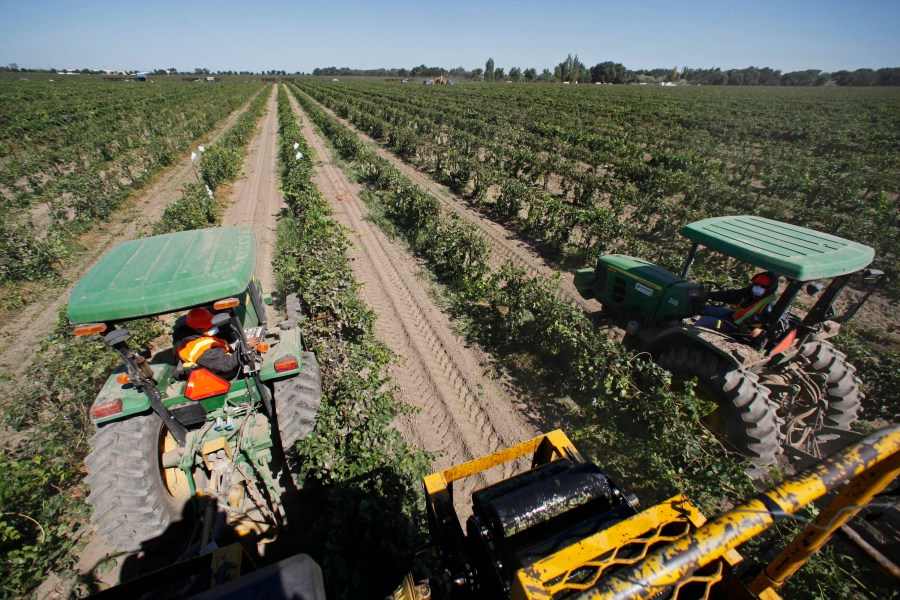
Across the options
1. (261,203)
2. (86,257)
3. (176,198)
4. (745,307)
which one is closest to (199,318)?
(745,307)

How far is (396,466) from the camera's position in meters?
3.77

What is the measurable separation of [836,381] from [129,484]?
7992 mm

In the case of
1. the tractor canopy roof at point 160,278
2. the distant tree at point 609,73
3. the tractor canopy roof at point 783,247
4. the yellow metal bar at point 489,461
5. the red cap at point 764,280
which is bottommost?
the yellow metal bar at point 489,461

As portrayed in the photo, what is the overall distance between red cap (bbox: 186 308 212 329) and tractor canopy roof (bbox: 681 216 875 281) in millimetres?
5727

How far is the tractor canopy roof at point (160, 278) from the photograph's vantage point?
2893mm

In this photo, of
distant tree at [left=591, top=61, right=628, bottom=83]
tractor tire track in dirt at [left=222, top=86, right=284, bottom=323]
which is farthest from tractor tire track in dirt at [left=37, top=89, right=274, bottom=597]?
distant tree at [left=591, top=61, right=628, bottom=83]

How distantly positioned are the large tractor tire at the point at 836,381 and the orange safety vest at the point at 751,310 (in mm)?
733

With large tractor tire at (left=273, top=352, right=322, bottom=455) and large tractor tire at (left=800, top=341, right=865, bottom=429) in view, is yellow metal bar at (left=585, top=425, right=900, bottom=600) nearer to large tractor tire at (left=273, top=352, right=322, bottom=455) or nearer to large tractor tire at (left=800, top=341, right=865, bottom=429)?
large tractor tire at (left=273, top=352, right=322, bottom=455)

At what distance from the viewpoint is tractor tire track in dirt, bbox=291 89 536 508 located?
516 centimetres

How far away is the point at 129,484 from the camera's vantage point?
3.45 metres

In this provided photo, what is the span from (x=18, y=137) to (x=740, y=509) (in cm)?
3603

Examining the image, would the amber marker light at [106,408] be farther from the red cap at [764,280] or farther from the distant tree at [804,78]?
the distant tree at [804,78]

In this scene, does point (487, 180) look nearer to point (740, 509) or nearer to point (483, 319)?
point (483, 319)

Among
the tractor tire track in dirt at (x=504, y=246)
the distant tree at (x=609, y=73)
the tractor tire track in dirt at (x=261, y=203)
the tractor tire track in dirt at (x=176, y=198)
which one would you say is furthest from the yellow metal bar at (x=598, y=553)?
the distant tree at (x=609, y=73)
